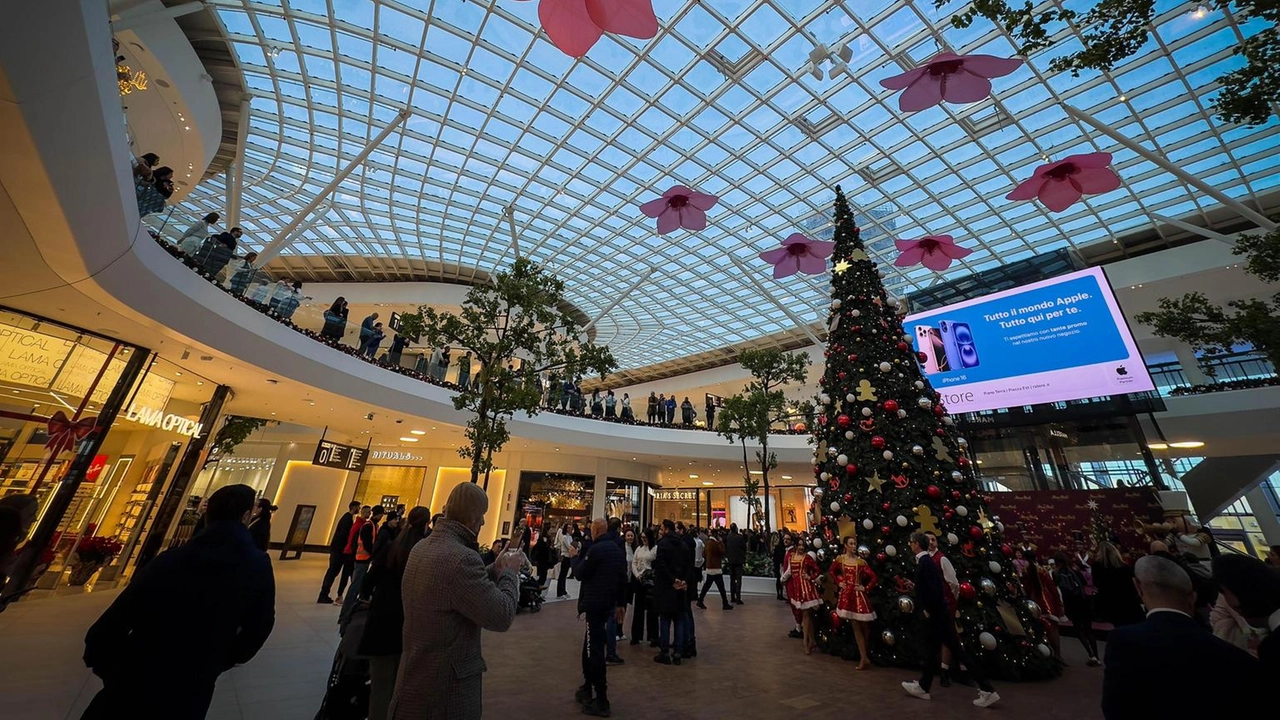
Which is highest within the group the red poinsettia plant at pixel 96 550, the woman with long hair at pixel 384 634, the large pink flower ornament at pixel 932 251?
the large pink flower ornament at pixel 932 251

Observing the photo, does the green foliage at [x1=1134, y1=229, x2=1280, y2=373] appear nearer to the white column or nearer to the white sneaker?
the white sneaker

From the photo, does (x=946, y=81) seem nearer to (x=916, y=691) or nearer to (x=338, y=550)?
(x=916, y=691)

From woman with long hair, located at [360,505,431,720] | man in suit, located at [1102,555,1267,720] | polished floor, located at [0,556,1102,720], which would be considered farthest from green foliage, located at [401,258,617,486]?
man in suit, located at [1102,555,1267,720]

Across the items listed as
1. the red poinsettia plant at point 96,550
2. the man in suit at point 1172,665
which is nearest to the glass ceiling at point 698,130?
the red poinsettia plant at point 96,550

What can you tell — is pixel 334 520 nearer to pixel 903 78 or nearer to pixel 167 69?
pixel 167 69

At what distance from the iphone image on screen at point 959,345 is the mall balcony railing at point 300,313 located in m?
3.94

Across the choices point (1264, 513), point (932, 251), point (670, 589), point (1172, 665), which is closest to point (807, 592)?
point (670, 589)

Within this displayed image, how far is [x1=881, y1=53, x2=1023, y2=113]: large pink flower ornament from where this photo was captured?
6469 millimetres

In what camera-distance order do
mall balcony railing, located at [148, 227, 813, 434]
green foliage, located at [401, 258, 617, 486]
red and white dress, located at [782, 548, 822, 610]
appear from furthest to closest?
mall balcony railing, located at [148, 227, 813, 434] < green foliage, located at [401, 258, 617, 486] < red and white dress, located at [782, 548, 822, 610]

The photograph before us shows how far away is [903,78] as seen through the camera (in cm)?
660

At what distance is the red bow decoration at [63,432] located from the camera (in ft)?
26.0

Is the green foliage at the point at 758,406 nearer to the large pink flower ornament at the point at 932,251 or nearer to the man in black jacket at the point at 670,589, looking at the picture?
the large pink flower ornament at the point at 932,251

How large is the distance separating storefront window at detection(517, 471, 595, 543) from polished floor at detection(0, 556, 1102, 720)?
13916mm

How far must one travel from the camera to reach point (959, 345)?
12.2 m
